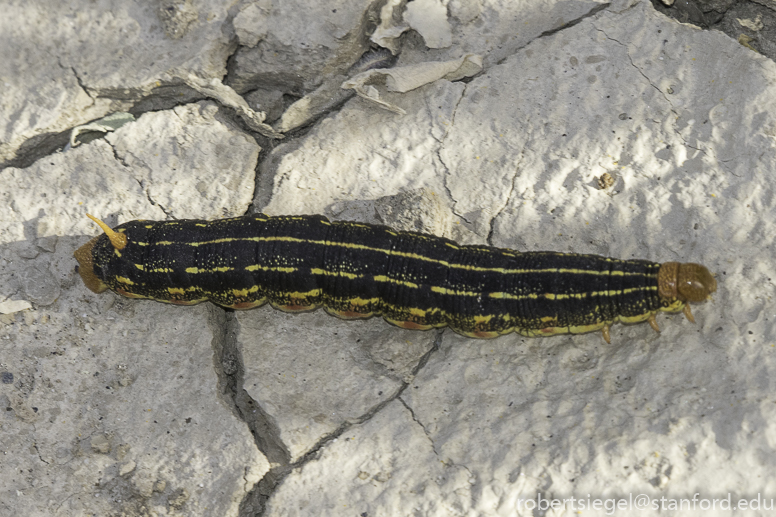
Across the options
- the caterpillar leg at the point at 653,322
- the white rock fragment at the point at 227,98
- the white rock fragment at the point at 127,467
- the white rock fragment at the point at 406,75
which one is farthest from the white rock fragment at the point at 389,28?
the white rock fragment at the point at 127,467

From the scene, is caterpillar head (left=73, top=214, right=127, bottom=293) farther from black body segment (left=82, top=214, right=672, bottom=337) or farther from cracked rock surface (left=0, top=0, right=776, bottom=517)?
cracked rock surface (left=0, top=0, right=776, bottom=517)

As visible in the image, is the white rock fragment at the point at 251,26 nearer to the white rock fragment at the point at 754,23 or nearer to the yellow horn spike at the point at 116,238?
the yellow horn spike at the point at 116,238

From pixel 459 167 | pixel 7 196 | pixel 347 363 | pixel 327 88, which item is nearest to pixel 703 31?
pixel 459 167

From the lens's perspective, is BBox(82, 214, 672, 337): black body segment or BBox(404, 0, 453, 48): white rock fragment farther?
BBox(404, 0, 453, 48): white rock fragment

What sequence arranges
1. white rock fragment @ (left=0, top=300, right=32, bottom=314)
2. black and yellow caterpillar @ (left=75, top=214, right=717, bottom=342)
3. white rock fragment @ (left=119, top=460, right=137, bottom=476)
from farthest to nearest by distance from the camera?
white rock fragment @ (left=0, top=300, right=32, bottom=314), white rock fragment @ (left=119, top=460, right=137, bottom=476), black and yellow caterpillar @ (left=75, top=214, right=717, bottom=342)

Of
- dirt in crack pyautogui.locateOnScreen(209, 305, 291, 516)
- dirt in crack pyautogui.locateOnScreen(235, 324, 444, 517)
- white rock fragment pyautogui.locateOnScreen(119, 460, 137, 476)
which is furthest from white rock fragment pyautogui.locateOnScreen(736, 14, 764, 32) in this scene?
white rock fragment pyautogui.locateOnScreen(119, 460, 137, 476)

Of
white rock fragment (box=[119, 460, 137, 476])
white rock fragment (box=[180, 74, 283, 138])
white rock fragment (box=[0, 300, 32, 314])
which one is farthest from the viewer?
white rock fragment (box=[180, 74, 283, 138])
